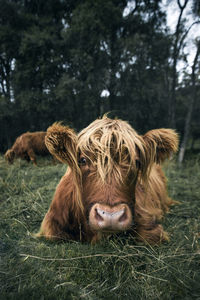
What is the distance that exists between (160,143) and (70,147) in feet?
2.64

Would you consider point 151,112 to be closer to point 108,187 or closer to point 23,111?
point 23,111

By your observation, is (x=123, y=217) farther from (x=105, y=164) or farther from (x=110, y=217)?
(x=105, y=164)

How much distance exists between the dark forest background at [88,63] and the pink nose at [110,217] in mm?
8798

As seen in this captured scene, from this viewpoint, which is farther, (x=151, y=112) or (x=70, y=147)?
(x=151, y=112)

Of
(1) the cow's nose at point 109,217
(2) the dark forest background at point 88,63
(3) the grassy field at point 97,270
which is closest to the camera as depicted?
(3) the grassy field at point 97,270

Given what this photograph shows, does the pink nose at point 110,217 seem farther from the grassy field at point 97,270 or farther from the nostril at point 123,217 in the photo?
the grassy field at point 97,270

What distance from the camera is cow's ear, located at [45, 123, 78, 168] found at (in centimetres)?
156

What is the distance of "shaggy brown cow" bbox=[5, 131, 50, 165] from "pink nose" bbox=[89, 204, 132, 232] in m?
6.45

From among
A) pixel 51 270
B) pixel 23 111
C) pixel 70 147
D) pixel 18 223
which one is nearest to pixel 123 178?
pixel 70 147

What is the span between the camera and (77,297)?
112 cm

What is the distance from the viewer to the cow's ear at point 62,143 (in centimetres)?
156

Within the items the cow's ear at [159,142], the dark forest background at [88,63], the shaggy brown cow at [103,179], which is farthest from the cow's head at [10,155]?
the cow's ear at [159,142]

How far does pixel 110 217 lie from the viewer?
1.27 m

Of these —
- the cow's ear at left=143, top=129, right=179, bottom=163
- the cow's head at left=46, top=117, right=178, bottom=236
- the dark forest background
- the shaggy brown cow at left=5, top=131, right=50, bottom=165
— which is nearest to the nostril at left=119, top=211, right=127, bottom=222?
the cow's head at left=46, top=117, right=178, bottom=236
